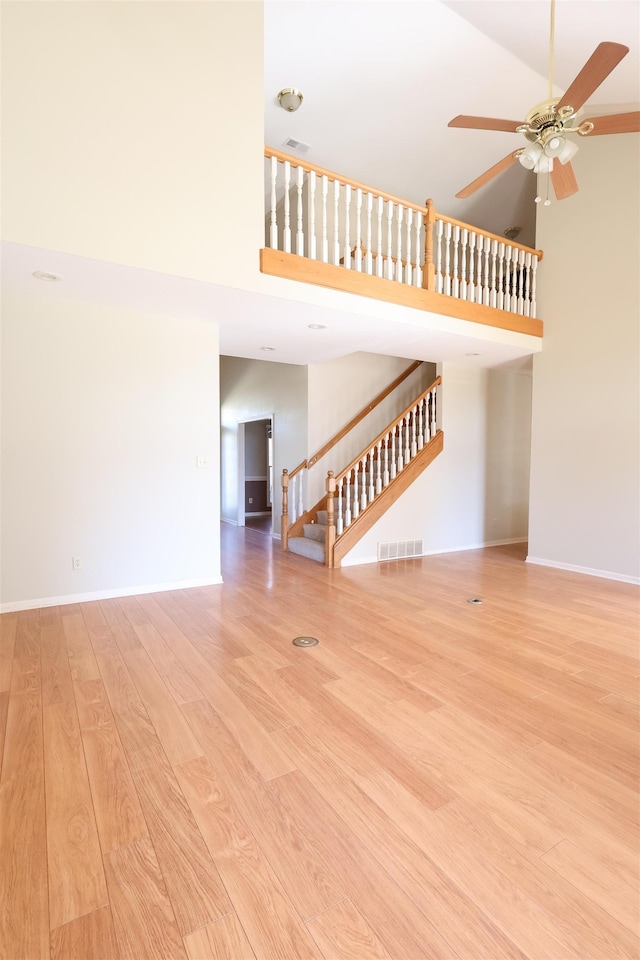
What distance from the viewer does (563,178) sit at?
322cm

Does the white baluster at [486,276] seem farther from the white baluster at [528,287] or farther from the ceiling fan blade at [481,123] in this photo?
the ceiling fan blade at [481,123]

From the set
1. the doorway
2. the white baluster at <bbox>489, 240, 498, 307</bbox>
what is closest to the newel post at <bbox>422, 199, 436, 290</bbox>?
the white baluster at <bbox>489, 240, 498, 307</bbox>

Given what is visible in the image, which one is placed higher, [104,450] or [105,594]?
[104,450]

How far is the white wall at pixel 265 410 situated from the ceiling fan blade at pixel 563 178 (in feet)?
12.9

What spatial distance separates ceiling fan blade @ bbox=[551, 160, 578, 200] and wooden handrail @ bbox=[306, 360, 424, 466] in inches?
158

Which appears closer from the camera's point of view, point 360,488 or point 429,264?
point 429,264

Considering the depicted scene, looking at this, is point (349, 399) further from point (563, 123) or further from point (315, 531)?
point (563, 123)

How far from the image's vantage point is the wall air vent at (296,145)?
219 inches

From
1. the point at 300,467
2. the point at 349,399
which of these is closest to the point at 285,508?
the point at 300,467

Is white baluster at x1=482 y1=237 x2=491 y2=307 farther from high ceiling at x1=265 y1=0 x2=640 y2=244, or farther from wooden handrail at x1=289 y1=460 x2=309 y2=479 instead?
wooden handrail at x1=289 y1=460 x2=309 y2=479

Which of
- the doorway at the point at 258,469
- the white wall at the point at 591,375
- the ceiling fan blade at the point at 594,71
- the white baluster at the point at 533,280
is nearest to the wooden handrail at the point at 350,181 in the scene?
the white baluster at the point at 533,280

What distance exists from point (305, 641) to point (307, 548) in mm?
2810

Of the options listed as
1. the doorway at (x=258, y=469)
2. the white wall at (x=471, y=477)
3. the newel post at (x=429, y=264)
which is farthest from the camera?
the doorway at (x=258, y=469)

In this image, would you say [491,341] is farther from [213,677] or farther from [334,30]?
[213,677]
